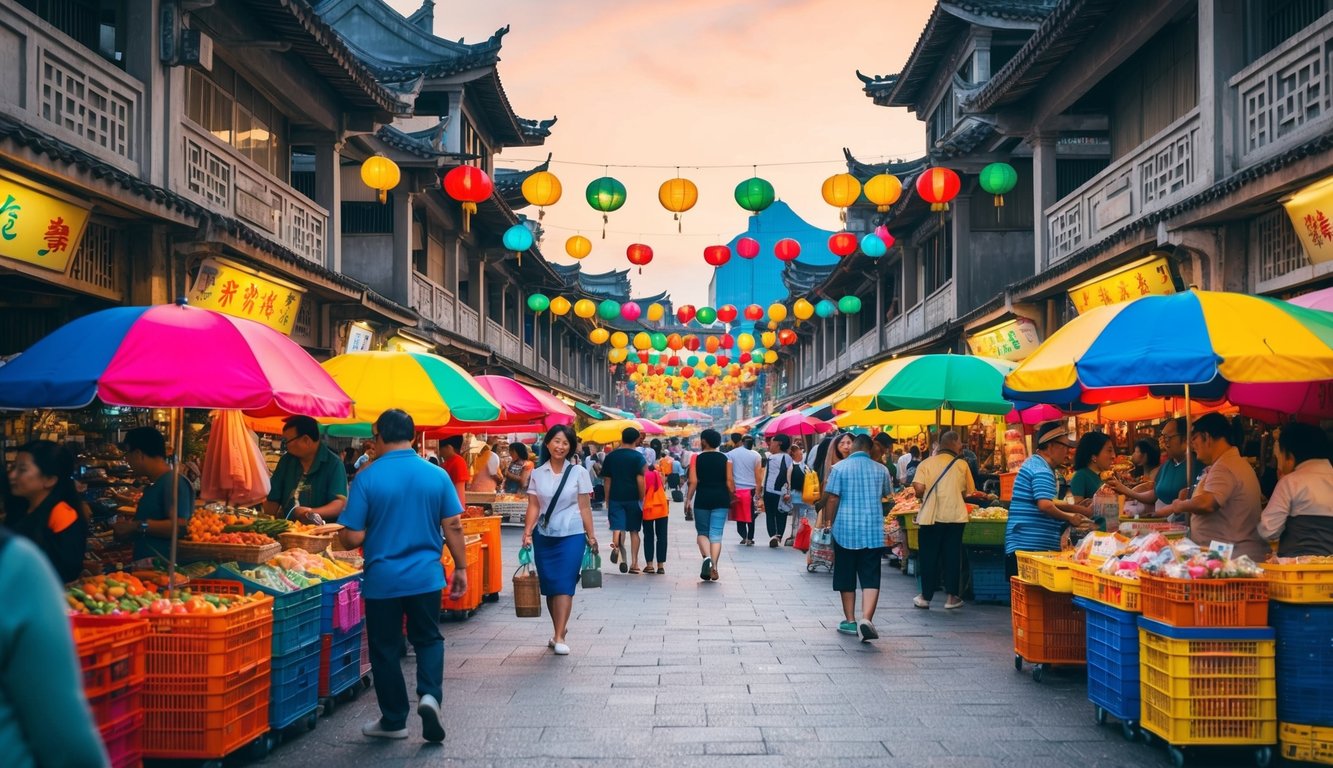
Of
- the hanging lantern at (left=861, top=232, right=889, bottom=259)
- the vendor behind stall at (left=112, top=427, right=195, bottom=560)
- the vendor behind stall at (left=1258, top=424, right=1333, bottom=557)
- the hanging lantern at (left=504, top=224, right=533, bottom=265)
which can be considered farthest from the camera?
the hanging lantern at (left=861, top=232, right=889, bottom=259)

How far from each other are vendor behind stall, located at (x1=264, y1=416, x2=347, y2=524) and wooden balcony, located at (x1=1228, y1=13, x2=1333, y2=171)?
8238mm

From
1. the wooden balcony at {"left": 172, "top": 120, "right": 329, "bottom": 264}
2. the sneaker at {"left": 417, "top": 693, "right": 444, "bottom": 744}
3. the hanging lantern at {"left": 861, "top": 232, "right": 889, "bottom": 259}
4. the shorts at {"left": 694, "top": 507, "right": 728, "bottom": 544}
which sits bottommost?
the sneaker at {"left": 417, "top": 693, "right": 444, "bottom": 744}

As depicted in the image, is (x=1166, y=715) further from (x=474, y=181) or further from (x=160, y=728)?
(x=474, y=181)

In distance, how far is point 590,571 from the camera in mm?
9758

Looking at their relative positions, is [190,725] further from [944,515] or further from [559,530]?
[944,515]

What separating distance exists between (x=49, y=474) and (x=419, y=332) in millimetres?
16416

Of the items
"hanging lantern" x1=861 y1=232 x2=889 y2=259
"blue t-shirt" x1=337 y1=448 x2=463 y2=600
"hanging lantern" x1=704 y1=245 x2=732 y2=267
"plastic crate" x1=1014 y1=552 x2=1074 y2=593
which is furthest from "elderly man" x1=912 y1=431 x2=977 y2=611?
"hanging lantern" x1=704 y1=245 x2=732 y2=267

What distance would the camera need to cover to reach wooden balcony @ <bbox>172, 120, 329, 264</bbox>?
480 inches

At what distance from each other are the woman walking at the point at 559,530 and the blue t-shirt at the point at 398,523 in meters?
2.57

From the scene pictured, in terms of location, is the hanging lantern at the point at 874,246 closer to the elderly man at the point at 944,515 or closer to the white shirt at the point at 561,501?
the elderly man at the point at 944,515

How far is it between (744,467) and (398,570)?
41.2 feet

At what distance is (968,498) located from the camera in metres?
13.0

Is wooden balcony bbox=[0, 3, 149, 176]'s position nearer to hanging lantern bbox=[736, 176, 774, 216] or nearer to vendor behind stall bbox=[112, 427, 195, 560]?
vendor behind stall bbox=[112, 427, 195, 560]

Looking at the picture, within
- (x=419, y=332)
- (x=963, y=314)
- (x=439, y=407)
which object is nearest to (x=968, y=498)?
(x=439, y=407)
